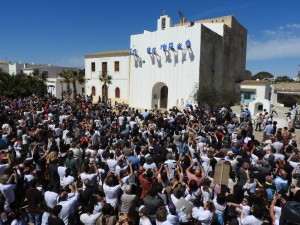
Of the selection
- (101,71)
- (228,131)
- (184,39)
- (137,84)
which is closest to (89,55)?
(101,71)

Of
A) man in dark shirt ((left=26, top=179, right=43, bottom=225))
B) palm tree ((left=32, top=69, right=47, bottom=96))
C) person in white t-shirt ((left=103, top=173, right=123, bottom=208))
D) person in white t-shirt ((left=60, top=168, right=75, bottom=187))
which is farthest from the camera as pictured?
palm tree ((left=32, top=69, right=47, bottom=96))

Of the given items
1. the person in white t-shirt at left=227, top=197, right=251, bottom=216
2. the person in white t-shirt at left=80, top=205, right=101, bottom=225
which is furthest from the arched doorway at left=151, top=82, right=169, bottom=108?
the person in white t-shirt at left=80, top=205, right=101, bottom=225

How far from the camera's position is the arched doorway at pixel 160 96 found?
101 ft

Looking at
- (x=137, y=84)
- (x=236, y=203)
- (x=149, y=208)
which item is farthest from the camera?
(x=137, y=84)

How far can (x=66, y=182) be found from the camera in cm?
619

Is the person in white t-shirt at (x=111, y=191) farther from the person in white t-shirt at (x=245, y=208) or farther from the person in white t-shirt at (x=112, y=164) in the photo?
the person in white t-shirt at (x=245, y=208)

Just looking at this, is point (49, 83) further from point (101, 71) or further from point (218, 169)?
point (218, 169)

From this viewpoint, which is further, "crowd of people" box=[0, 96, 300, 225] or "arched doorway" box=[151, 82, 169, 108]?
"arched doorway" box=[151, 82, 169, 108]

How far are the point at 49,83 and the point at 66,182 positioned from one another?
130ft

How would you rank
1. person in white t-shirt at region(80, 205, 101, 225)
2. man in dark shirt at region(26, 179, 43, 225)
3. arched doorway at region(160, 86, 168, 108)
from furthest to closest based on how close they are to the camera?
arched doorway at region(160, 86, 168, 108) → man in dark shirt at region(26, 179, 43, 225) → person in white t-shirt at region(80, 205, 101, 225)

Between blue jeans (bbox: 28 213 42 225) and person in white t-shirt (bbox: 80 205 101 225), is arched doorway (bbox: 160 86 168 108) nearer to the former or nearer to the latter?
blue jeans (bbox: 28 213 42 225)

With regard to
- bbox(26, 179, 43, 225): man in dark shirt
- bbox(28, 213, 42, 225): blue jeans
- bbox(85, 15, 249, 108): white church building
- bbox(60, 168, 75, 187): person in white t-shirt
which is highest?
bbox(85, 15, 249, 108): white church building

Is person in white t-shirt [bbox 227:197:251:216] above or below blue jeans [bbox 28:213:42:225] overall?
above

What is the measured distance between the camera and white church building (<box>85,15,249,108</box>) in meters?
27.1
